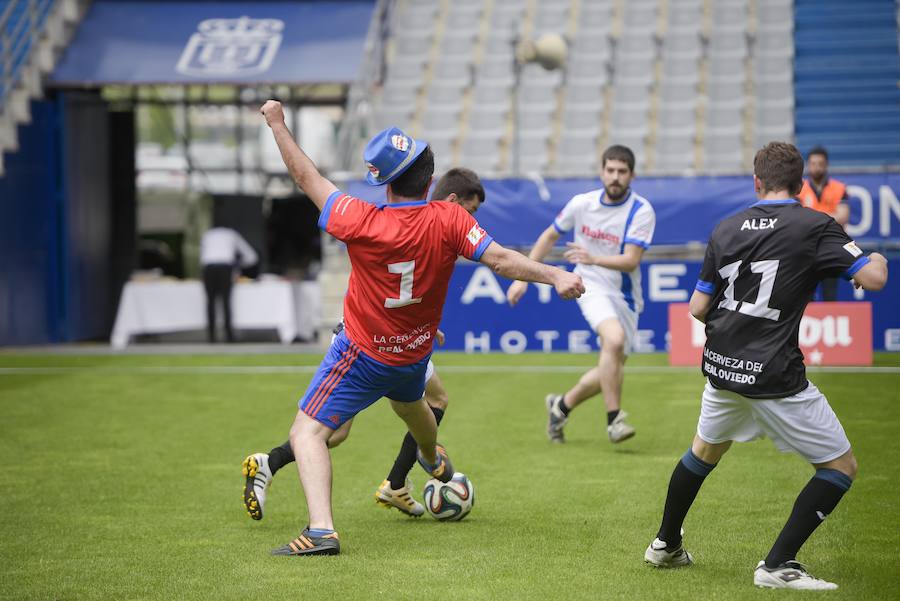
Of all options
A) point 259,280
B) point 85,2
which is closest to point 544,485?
point 259,280

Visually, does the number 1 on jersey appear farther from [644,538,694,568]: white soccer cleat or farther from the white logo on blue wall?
the white logo on blue wall

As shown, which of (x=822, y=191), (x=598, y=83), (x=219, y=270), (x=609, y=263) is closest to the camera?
(x=609, y=263)

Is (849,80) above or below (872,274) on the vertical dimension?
above

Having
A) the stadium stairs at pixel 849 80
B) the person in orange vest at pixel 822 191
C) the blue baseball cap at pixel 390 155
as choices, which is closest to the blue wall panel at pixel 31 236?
the person in orange vest at pixel 822 191

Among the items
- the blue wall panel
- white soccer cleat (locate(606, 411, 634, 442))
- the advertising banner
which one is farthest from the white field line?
white soccer cleat (locate(606, 411, 634, 442))

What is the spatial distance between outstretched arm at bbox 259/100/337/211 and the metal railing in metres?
14.1

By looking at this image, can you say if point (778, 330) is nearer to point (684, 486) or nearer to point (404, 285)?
point (684, 486)

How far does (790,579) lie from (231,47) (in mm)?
16386

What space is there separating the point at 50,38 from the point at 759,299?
56.2ft

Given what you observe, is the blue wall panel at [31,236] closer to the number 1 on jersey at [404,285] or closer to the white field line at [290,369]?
the white field line at [290,369]

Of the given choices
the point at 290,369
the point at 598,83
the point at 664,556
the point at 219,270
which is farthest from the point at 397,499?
the point at 598,83

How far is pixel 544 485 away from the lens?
7.89 metres

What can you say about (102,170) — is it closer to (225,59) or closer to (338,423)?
(225,59)

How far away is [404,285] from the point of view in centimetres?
589
